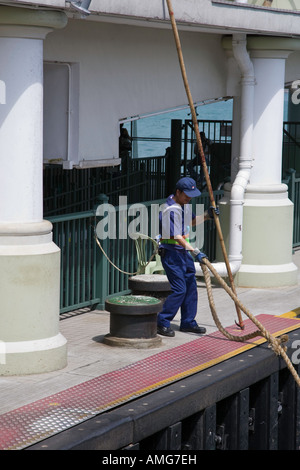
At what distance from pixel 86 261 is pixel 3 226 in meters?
3.15

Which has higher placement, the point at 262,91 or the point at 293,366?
the point at 262,91

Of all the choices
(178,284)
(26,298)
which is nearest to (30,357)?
(26,298)

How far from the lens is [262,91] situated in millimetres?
13883

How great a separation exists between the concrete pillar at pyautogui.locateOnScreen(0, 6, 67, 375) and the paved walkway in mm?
314

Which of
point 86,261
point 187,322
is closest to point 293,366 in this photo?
point 187,322

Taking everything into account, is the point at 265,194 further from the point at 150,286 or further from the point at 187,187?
the point at 187,187

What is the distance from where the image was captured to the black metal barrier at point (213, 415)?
7.26 meters

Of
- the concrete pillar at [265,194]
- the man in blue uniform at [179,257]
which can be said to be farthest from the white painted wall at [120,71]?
the man in blue uniform at [179,257]

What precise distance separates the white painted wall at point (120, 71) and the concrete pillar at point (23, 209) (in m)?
1.88

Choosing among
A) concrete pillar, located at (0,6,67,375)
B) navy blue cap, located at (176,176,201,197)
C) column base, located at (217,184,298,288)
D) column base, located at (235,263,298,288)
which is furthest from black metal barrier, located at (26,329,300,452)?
column base, located at (217,184,298,288)

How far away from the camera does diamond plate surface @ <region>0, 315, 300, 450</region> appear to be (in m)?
7.08

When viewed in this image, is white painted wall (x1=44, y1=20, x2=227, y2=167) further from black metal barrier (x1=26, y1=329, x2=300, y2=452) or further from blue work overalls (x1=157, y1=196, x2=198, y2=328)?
black metal barrier (x1=26, y1=329, x2=300, y2=452)

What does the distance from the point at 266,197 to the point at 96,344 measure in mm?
4581

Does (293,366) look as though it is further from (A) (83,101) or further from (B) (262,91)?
(B) (262,91)
